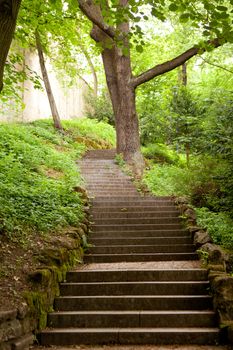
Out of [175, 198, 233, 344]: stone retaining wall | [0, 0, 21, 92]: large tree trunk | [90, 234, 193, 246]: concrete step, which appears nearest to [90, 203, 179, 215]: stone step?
[175, 198, 233, 344]: stone retaining wall

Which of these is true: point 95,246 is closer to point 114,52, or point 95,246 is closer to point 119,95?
point 119,95

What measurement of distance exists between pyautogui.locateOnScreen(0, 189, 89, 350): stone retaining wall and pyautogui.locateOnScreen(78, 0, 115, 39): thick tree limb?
804cm

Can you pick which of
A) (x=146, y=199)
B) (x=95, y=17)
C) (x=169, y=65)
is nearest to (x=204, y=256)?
(x=146, y=199)

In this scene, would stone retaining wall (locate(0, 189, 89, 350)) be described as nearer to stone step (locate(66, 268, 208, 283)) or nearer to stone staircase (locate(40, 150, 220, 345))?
stone staircase (locate(40, 150, 220, 345))

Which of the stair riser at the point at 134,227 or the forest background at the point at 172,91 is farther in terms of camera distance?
the stair riser at the point at 134,227

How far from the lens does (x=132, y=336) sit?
618cm

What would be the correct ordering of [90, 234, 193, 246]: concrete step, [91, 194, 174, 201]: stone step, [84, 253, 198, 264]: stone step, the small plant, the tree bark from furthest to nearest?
the tree bark, [91, 194, 174, 201]: stone step, [90, 234, 193, 246]: concrete step, [84, 253, 198, 264]: stone step, the small plant

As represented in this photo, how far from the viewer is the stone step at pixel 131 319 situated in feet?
21.2

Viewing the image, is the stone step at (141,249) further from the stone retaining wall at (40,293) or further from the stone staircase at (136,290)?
the stone retaining wall at (40,293)

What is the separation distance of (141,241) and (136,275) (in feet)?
6.44

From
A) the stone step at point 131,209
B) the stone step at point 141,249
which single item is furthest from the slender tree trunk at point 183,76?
the stone step at point 141,249

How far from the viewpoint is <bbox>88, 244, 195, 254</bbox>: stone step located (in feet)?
30.0

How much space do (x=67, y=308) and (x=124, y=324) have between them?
1.10 meters

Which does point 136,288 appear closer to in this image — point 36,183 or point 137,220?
point 137,220
